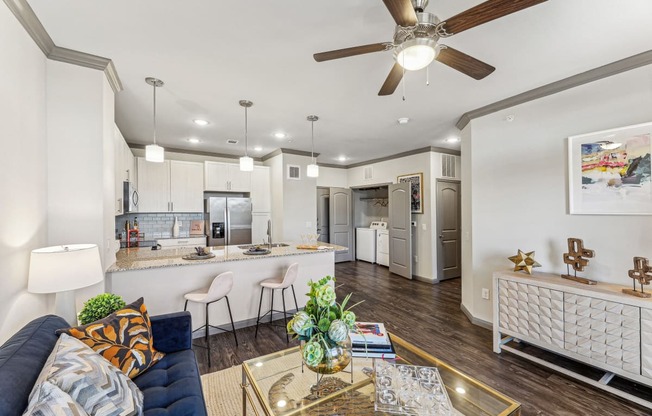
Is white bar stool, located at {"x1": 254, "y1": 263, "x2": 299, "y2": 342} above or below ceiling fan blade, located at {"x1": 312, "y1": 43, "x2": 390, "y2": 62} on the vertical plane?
below

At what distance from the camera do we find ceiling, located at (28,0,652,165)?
169 centimetres

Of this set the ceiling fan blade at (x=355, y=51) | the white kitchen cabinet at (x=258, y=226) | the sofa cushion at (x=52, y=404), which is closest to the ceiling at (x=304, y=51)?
the ceiling fan blade at (x=355, y=51)

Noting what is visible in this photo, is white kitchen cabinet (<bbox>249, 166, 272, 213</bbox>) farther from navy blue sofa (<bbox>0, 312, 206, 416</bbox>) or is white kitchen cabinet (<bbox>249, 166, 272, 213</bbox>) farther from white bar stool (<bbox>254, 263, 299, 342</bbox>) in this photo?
navy blue sofa (<bbox>0, 312, 206, 416</bbox>)

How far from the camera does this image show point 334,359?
4.47 ft

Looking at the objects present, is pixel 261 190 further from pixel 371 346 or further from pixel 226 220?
pixel 371 346

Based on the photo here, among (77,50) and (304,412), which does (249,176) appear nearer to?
(77,50)

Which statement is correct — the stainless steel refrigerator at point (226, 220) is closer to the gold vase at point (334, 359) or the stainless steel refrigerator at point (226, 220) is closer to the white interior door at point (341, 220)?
the white interior door at point (341, 220)

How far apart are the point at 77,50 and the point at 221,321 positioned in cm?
284

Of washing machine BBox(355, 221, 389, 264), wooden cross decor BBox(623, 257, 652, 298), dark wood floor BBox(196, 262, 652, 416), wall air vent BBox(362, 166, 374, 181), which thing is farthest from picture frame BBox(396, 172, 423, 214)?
wooden cross decor BBox(623, 257, 652, 298)

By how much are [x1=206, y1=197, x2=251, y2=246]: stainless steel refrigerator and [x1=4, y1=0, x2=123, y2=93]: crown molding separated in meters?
2.77

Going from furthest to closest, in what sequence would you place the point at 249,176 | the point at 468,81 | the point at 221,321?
the point at 249,176
the point at 221,321
the point at 468,81

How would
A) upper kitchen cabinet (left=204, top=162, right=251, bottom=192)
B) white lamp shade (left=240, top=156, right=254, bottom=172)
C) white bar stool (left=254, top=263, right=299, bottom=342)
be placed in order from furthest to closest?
1. upper kitchen cabinet (left=204, top=162, right=251, bottom=192)
2. white lamp shade (left=240, top=156, right=254, bottom=172)
3. white bar stool (left=254, top=263, right=299, bottom=342)

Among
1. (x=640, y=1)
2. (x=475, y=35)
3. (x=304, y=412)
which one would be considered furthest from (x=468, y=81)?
(x=304, y=412)

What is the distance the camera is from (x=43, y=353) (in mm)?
1223
